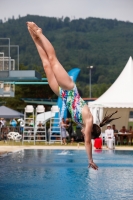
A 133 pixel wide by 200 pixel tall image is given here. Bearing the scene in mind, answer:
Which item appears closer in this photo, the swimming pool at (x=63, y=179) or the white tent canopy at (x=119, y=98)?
the swimming pool at (x=63, y=179)

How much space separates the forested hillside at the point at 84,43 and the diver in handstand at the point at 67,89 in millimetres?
95211

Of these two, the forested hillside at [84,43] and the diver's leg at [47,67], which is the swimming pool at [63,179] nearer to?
the diver's leg at [47,67]

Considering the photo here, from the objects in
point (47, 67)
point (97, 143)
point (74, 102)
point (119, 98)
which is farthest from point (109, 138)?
point (74, 102)

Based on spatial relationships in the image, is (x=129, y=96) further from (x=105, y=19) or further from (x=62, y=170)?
(x=105, y=19)

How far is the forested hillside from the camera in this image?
11425 centimetres

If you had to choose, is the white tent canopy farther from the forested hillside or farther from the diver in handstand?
the forested hillside

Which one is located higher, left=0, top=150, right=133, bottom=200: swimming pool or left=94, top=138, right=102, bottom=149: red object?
left=94, top=138, right=102, bottom=149: red object

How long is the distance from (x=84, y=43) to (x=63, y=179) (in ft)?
391

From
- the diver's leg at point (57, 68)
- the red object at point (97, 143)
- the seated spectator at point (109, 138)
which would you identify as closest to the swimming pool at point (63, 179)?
the diver's leg at point (57, 68)

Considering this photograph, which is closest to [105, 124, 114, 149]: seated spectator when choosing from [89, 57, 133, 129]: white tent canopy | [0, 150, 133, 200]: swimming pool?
[89, 57, 133, 129]: white tent canopy

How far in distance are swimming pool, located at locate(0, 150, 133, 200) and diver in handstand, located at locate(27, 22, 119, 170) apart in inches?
61.4

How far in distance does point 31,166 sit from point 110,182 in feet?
10.9

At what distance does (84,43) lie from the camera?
128 meters

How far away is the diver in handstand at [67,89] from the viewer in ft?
20.2
